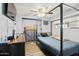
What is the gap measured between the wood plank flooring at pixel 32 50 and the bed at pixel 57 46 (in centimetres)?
12

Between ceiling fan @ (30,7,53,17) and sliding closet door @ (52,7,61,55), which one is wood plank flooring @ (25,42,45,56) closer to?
sliding closet door @ (52,7,61,55)

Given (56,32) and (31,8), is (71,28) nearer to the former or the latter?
(56,32)

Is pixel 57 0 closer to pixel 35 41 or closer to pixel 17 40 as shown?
pixel 35 41

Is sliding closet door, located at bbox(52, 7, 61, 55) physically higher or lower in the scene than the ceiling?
lower

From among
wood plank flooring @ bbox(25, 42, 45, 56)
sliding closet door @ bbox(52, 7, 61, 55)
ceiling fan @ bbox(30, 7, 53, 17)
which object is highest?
ceiling fan @ bbox(30, 7, 53, 17)

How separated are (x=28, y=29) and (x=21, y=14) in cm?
29

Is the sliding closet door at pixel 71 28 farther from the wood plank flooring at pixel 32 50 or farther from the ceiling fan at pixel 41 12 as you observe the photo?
the wood plank flooring at pixel 32 50

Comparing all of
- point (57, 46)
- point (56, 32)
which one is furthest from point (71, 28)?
point (57, 46)

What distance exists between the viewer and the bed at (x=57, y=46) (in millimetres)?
1872

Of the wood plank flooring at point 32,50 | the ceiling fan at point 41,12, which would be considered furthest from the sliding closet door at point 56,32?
the wood plank flooring at point 32,50

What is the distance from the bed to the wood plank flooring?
0.38 ft

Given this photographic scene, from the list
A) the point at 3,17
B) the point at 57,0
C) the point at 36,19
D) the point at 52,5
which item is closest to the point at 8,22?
the point at 3,17

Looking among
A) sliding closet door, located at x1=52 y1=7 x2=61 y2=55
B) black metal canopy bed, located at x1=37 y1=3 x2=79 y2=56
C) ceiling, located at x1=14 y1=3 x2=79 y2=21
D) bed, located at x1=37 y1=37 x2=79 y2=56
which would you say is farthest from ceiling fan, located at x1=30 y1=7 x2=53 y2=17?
bed, located at x1=37 y1=37 x2=79 y2=56

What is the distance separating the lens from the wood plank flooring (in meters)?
1.92
